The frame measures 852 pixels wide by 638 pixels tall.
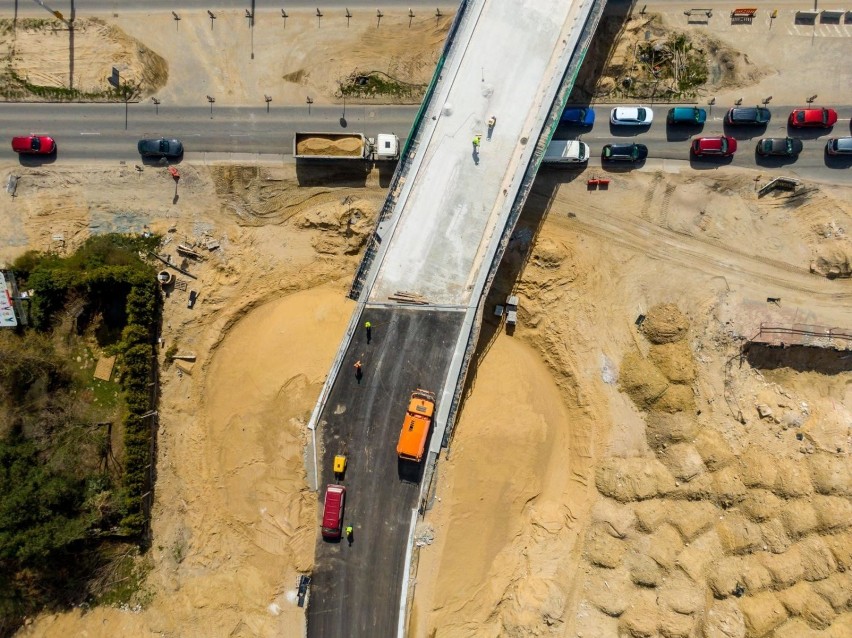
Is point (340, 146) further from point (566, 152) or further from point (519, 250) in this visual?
point (566, 152)

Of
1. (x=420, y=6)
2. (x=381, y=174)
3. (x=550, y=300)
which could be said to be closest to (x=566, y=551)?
(x=550, y=300)

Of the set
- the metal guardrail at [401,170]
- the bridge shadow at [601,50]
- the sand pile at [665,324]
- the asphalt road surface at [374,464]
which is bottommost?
the asphalt road surface at [374,464]

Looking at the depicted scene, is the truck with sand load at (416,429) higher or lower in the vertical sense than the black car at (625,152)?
lower

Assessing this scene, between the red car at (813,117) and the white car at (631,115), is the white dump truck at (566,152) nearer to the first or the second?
the white car at (631,115)

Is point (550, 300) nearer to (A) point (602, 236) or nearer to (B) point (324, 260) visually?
(A) point (602, 236)

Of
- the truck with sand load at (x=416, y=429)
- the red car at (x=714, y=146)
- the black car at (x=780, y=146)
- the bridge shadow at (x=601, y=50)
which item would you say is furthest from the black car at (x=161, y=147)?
the black car at (x=780, y=146)

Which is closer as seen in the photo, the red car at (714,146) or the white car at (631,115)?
the red car at (714,146)

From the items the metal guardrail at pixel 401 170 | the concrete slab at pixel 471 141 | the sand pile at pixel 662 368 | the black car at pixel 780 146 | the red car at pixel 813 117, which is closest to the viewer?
the metal guardrail at pixel 401 170
